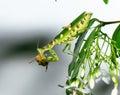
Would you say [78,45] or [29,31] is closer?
[78,45]

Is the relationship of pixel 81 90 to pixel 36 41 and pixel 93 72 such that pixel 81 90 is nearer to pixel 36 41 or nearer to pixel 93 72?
pixel 93 72

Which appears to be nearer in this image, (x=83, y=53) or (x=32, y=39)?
(x=83, y=53)

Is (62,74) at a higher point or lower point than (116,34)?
lower

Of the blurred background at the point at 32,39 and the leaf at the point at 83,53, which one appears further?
the blurred background at the point at 32,39

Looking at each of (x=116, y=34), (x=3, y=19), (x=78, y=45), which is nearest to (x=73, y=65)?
(x=78, y=45)

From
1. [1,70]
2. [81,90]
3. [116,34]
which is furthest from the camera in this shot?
[1,70]

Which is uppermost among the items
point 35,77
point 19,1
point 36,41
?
point 19,1

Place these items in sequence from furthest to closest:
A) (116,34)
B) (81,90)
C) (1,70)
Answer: (1,70) → (116,34) → (81,90)

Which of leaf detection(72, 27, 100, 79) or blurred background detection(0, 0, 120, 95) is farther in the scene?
blurred background detection(0, 0, 120, 95)
